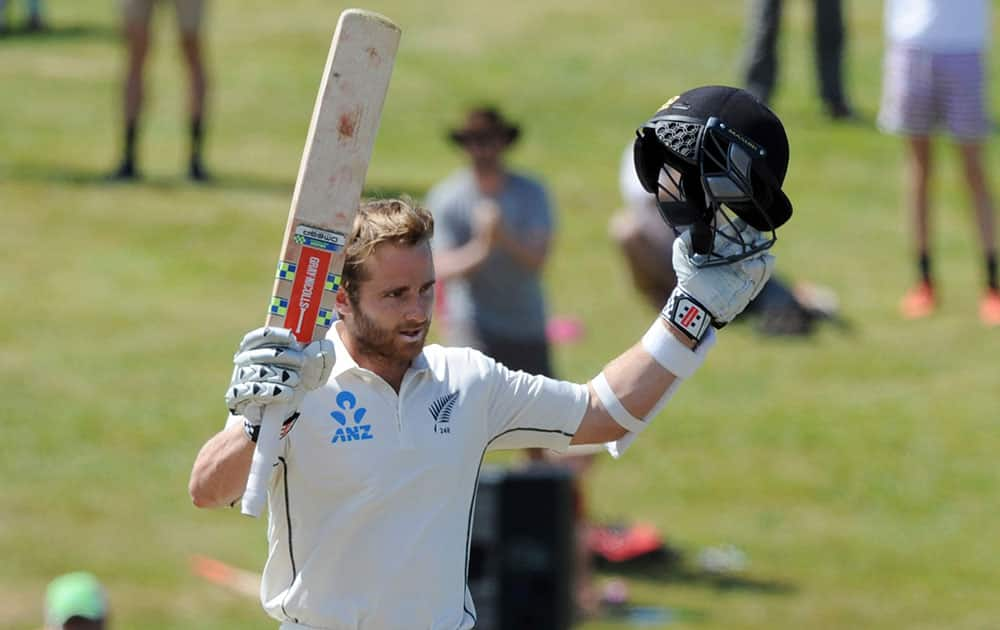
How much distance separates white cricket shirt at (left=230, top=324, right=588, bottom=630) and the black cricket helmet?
717 mm

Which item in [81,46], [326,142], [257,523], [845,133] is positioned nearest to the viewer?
[326,142]

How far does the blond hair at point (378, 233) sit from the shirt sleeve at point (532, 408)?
0.41 meters

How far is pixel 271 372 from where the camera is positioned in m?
4.10

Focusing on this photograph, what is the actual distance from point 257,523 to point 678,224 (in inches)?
255

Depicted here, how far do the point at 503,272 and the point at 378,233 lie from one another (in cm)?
548

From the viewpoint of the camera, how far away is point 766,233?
486 cm

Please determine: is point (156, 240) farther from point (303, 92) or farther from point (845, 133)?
point (845, 133)

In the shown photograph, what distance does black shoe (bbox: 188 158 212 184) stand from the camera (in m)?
15.8

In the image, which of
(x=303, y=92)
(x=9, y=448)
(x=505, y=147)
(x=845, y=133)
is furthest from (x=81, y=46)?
(x=505, y=147)

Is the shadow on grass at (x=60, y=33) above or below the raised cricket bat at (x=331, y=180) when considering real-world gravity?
below

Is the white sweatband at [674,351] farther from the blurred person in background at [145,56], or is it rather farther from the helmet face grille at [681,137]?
the blurred person in background at [145,56]

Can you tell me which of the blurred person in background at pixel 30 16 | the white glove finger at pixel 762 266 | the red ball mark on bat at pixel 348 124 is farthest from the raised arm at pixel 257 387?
the blurred person in background at pixel 30 16

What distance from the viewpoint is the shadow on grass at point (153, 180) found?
15.8m

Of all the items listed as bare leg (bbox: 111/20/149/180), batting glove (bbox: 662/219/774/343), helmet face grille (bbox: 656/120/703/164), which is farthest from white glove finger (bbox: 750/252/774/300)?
bare leg (bbox: 111/20/149/180)
